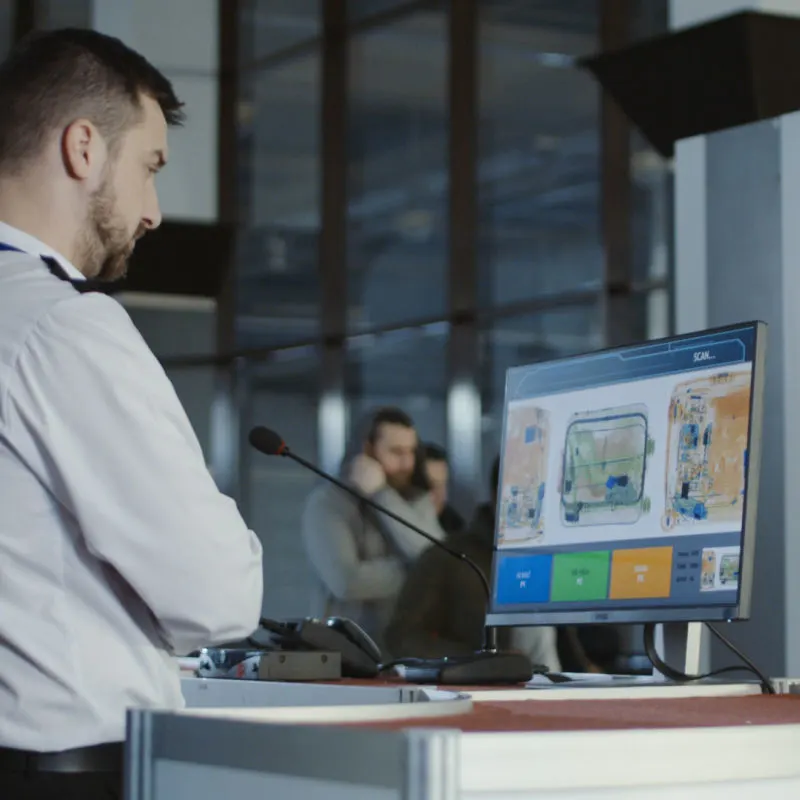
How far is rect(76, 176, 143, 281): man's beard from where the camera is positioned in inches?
66.2

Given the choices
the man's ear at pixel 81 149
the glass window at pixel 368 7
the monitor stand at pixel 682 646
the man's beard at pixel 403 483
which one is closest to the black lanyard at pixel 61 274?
the man's ear at pixel 81 149

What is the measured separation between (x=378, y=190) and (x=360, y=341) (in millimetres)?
782

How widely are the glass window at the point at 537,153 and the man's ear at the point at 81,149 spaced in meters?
5.08

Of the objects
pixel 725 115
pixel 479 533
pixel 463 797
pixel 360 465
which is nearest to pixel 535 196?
pixel 360 465

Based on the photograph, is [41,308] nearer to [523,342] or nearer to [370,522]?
[370,522]

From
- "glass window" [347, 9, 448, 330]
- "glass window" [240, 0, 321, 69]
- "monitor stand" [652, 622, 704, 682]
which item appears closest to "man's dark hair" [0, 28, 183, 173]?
"monitor stand" [652, 622, 704, 682]

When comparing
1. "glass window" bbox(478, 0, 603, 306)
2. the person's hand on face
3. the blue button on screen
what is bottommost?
the blue button on screen

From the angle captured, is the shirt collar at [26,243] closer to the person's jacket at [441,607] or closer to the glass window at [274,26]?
the person's jacket at [441,607]

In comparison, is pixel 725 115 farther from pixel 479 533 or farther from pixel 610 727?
pixel 610 727

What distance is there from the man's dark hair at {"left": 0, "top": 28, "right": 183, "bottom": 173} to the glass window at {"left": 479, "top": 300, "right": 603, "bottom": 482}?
16.0ft

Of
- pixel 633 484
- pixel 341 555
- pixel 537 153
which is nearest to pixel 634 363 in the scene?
pixel 633 484

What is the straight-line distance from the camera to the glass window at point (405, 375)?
296 inches

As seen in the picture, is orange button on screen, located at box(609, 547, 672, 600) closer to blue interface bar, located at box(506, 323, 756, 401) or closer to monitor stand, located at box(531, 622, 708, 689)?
monitor stand, located at box(531, 622, 708, 689)

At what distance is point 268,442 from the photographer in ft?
8.36
